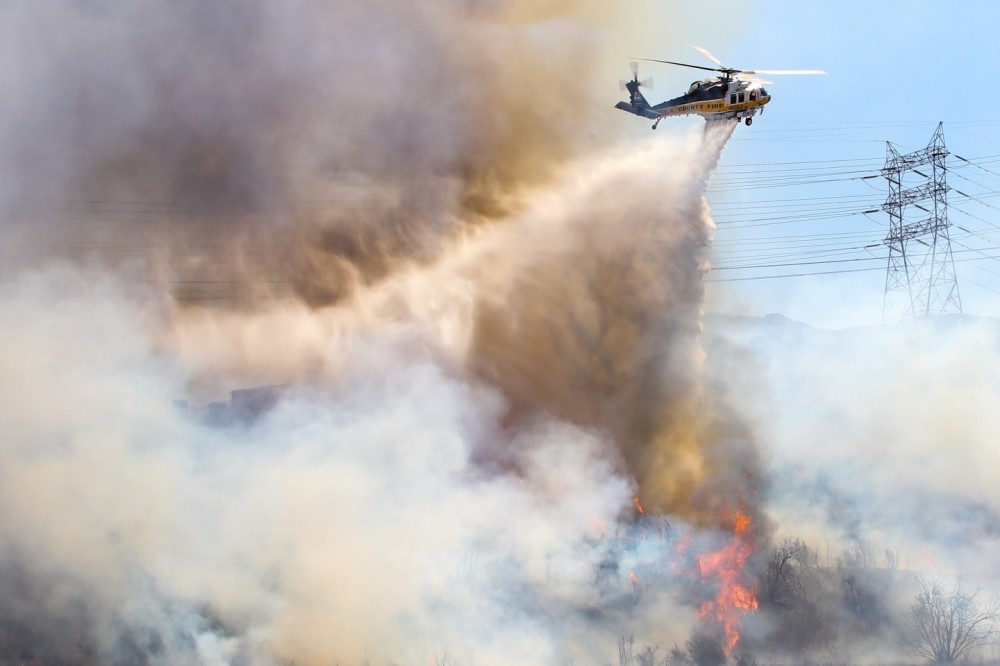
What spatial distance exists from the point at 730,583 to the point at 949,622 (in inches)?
395

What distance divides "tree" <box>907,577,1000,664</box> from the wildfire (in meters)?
7.64

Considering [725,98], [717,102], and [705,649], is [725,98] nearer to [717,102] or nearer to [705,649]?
[717,102]

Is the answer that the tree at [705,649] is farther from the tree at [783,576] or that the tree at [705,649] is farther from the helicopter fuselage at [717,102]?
the helicopter fuselage at [717,102]

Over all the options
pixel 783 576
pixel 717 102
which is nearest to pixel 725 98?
pixel 717 102

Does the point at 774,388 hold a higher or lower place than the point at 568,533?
higher

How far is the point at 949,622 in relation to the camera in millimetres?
49656

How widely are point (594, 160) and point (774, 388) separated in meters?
20.9

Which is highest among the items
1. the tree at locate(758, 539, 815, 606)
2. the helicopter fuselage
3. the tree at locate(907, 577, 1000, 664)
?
the helicopter fuselage

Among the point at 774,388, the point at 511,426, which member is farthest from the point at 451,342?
the point at 774,388

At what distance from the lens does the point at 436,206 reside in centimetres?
4803

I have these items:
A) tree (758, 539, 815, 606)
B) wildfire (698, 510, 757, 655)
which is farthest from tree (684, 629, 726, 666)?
tree (758, 539, 815, 606)

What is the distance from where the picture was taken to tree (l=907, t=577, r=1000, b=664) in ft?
161

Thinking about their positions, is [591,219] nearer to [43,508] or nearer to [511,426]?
[511,426]

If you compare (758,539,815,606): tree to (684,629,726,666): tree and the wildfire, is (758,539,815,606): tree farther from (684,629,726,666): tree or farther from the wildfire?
(684,629,726,666): tree
